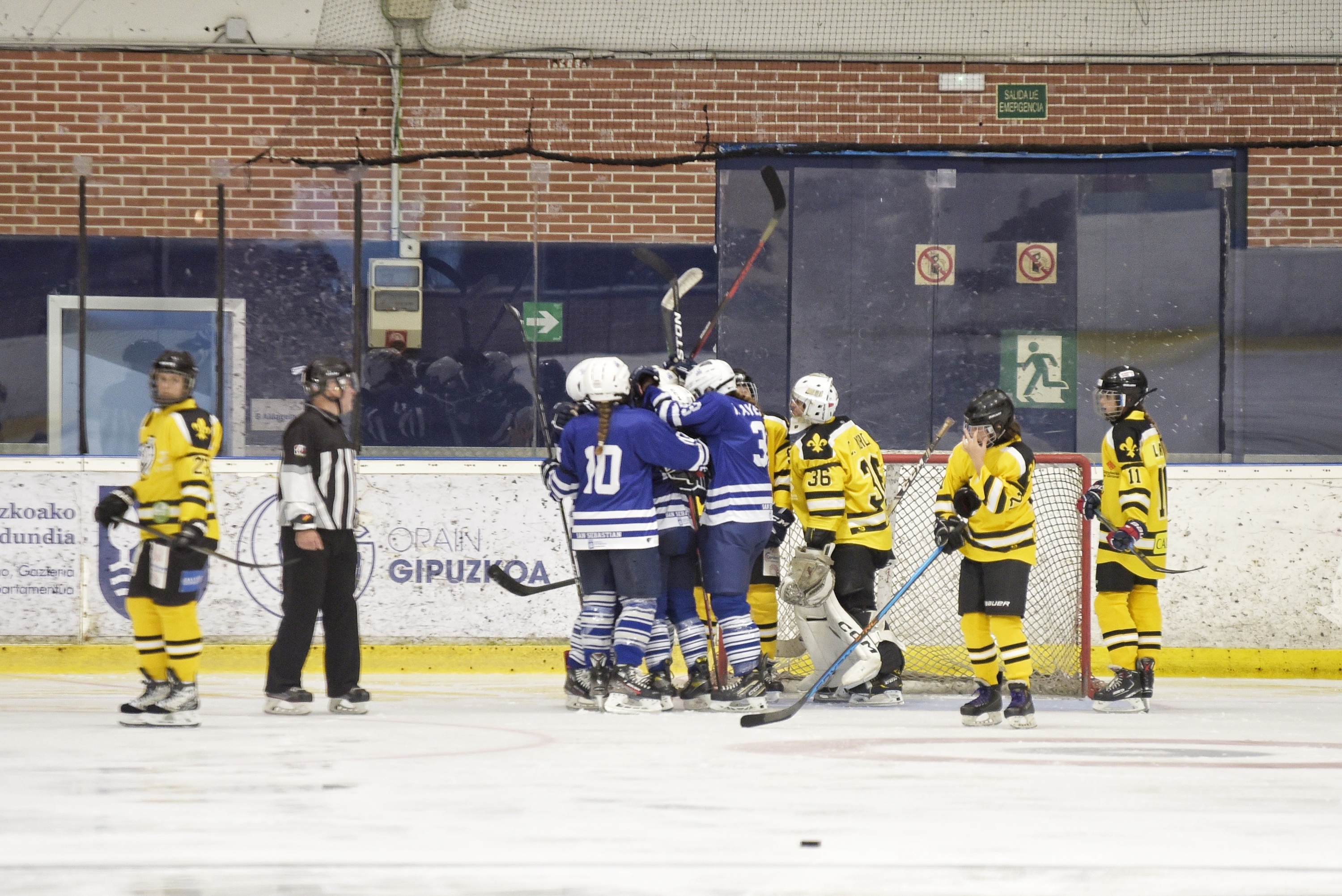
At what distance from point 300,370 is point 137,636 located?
3076 mm

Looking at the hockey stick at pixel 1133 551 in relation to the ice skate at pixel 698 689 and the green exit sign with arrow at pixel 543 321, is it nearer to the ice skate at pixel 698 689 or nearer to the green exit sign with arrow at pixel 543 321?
the ice skate at pixel 698 689

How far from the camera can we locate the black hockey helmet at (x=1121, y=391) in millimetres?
6133

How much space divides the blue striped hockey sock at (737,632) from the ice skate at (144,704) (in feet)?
6.27

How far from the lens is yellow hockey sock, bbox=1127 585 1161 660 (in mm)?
6180

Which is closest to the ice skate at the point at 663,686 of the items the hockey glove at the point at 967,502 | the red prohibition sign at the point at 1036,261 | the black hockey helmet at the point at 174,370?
the hockey glove at the point at 967,502

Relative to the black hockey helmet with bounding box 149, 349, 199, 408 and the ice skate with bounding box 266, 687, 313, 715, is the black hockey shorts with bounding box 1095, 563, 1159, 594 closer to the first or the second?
the ice skate with bounding box 266, 687, 313, 715

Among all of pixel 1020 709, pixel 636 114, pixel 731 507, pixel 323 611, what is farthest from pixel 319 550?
pixel 636 114

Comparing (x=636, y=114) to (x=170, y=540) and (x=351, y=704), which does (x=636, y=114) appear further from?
(x=170, y=540)

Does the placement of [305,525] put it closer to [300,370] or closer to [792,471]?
[792,471]

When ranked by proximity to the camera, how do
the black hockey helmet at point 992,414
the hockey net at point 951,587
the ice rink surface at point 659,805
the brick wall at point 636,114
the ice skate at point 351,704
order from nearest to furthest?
the ice rink surface at point 659,805
the black hockey helmet at point 992,414
the ice skate at point 351,704
the hockey net at point 951,587
the brick wall at point 636,114

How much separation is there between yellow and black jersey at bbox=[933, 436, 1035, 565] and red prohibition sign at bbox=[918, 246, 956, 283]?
4185 millimetres

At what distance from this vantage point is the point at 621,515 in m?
5.81

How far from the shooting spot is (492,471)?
7.36 m

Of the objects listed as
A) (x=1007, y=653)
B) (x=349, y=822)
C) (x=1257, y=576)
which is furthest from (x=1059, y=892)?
(x=1257, y=576)
